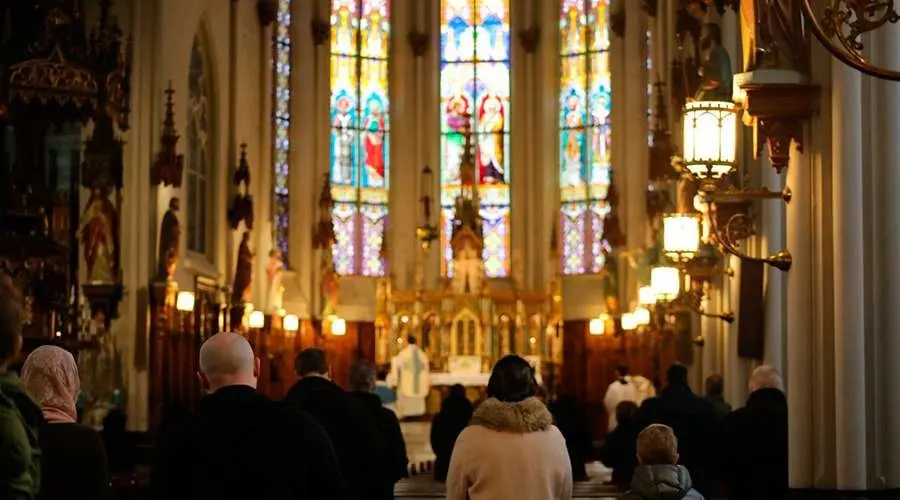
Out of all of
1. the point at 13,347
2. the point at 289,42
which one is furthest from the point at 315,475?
the point at 289,42

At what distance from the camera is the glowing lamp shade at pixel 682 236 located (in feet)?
44.7

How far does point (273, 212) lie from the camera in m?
33.0

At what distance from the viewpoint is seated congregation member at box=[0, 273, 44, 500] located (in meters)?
4.17

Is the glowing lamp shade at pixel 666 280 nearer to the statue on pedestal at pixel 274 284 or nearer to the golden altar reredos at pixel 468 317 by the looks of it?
the statue on pedestal at pixel 274 284

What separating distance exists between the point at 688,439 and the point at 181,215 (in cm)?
1485

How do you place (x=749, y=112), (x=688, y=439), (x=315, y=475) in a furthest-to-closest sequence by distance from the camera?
(x=688, y=439), (x=749, y=112), (x=315, y=475)

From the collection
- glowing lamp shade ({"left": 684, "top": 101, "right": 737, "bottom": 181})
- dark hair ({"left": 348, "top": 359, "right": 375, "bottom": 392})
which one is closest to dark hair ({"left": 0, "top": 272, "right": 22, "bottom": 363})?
dark hair ({"left": 348, "top": 359, "right": 375, "bottom": 392})

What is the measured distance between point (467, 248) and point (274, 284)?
4068mm

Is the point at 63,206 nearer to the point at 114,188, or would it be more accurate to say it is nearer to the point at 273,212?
the point at 114,188

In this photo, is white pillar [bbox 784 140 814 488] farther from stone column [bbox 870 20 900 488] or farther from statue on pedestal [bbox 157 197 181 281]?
statue on pedestal [bbox 157 197 181 281]

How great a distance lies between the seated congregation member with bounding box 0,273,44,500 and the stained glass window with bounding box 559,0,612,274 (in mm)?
30047

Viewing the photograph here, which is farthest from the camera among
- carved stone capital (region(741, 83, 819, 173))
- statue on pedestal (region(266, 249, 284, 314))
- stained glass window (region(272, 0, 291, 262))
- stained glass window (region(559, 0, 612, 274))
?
stained glass window (region(559, 0, 612, 274))

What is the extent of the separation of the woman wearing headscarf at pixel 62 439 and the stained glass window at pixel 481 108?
28527mm

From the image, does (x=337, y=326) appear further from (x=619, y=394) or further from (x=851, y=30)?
(x=851, y=30)
